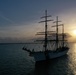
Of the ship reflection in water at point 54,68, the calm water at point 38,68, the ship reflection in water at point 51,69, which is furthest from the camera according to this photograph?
the ship reflection in water at point 54,68

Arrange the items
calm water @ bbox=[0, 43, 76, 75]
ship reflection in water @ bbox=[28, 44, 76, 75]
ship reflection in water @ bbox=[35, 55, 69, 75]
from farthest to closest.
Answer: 1. ship reflection in water @ bbox=[28, 44, 76, 75]
2. ship reflection in water @ bbox=[35, 55, 69, 75]
3. calm water @ bbox=[0, 43, 76, 75]

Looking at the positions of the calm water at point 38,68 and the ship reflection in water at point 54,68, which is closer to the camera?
the calm water at point 38,68

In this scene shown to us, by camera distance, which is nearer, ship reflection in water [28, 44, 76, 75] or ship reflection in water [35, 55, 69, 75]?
ship reflection in water [35, 55, 69, 75]

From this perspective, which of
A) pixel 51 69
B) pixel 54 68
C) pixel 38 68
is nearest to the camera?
pixel 51 69

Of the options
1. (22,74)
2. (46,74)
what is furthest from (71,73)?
(22,74)

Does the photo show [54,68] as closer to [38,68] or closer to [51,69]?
[51,69]

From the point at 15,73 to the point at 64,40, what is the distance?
62.0 meters

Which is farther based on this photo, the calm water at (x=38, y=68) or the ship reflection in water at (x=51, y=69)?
the ship reflection in water at (x=51, y=69)

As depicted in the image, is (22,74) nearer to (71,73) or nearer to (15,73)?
(15,73)

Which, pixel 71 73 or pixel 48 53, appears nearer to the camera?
pixel 71 73

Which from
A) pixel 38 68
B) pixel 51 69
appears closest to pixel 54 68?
pixel 51 69

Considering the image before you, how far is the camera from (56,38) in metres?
87.9

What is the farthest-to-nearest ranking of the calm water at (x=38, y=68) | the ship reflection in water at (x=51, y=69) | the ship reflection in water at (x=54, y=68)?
the ship reflection in water at (x=54, y=68) < the ship reflection in water at (x=51, y=69) < the calm water at (x=38, y=68)

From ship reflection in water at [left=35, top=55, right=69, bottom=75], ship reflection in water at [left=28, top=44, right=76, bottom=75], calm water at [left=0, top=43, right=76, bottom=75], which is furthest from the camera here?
ship reflection in water at [left=28, top=44, right=76, bottom=75]
